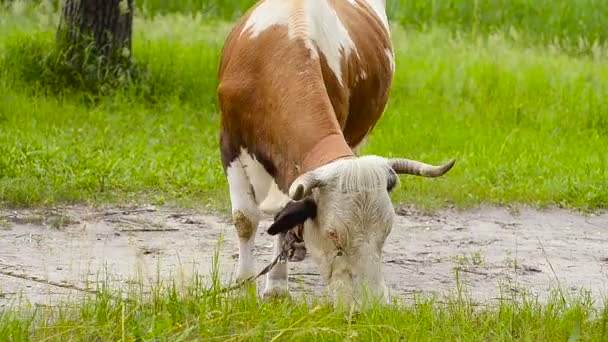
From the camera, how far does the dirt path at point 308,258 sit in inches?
284

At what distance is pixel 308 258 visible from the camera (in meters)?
8.12

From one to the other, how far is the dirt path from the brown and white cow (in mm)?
779

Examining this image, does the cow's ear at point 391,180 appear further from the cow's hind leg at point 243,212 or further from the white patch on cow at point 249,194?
the cow's hind leg at point 243,212

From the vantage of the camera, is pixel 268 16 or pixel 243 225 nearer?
pixel 268 16

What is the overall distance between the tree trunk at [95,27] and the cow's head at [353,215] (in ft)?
21.1

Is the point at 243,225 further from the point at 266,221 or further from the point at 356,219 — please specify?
the point at 266,221

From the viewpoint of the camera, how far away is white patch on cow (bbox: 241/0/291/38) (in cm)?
660

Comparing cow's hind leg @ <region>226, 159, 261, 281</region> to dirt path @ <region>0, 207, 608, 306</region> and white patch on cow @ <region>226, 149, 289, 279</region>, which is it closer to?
white patch on cow @ <region>226, 149, 289, 279</region>

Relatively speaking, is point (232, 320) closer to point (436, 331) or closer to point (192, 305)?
point (192, 305)

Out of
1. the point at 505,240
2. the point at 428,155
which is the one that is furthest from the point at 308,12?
the point at 428,155

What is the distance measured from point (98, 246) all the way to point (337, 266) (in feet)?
8.93

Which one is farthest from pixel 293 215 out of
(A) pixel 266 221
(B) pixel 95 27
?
(B) pixel 95 27

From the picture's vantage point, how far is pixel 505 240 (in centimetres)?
884

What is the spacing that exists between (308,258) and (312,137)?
2291mm
